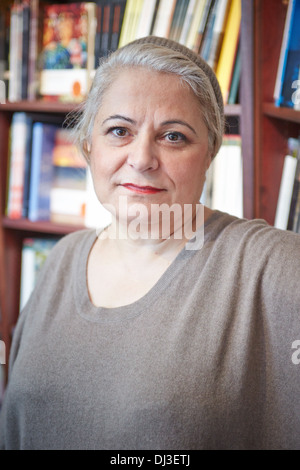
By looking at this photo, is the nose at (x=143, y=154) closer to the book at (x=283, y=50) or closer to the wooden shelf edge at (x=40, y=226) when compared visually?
the book at (x=283, y=50)

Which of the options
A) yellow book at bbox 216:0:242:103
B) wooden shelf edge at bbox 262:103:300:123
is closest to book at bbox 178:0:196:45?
yellow book at bbox 216:0:242:103

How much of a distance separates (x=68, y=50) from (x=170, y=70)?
2.36 feet

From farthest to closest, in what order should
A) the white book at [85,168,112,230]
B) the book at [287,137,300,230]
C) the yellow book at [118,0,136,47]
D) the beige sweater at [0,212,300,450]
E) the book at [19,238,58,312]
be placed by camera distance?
1. the book at [19,238,58,312]
2. the white book at [85,168,112,230]
3. the yellow book at [118,0,136,47]
4. the book at [287,137,300,230]
5. the beige sweater at [0,212,300,450]

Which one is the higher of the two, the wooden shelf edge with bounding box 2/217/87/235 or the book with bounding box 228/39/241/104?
the book with bounding box 228/39/241/104

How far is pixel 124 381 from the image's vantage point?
88 cm

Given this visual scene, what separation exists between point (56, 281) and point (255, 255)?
470mm

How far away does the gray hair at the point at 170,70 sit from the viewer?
0.93 metres

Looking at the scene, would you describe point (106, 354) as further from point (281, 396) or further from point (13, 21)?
point (13, 21)

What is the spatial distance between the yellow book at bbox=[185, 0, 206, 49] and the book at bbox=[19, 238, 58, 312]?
0.83 meters

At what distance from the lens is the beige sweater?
33.1 inches

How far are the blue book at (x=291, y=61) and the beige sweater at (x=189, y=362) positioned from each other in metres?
0.35

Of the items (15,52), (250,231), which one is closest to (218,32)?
(250,231)

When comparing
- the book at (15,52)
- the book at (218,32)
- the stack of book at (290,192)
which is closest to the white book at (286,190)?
the stack of book at (290,192)

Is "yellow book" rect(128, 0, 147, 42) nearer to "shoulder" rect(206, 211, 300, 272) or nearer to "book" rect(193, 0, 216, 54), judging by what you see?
"book" rect(193, 0, 216, 54)
